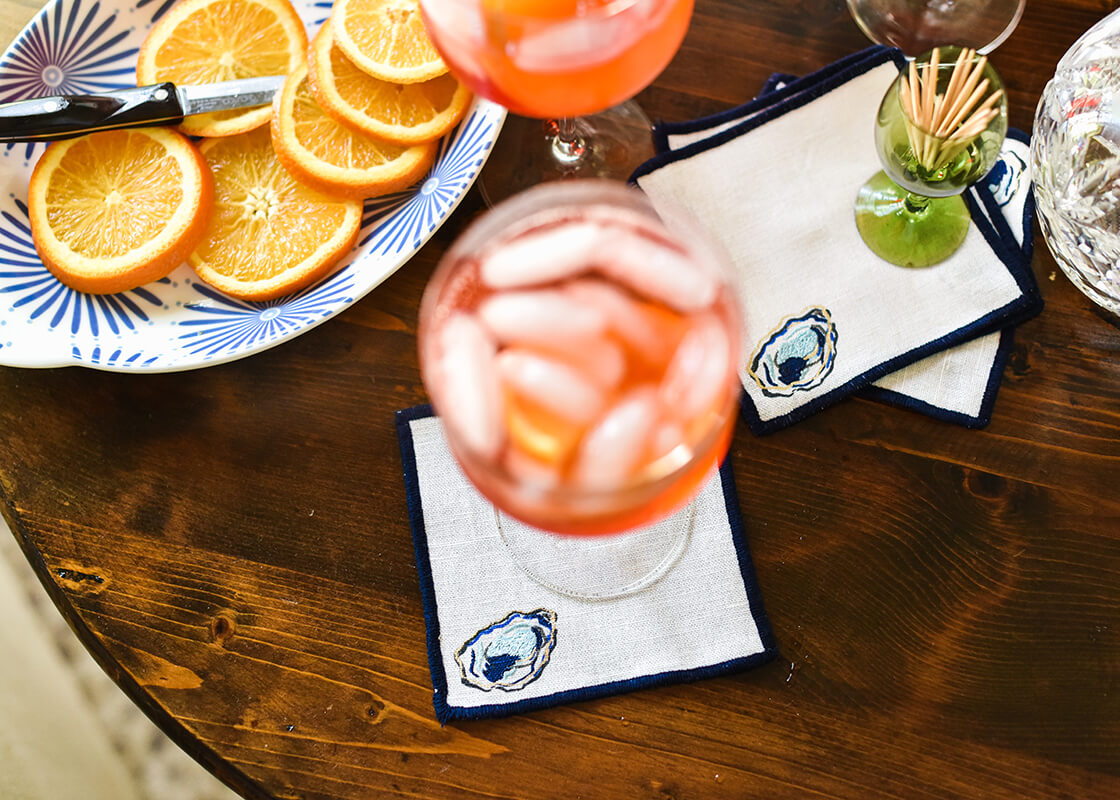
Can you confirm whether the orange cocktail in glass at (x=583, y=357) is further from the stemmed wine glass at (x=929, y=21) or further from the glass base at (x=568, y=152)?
the stemmed wine glass at (x=929, y=21)

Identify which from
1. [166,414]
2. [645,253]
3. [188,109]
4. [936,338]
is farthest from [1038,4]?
[166,414]

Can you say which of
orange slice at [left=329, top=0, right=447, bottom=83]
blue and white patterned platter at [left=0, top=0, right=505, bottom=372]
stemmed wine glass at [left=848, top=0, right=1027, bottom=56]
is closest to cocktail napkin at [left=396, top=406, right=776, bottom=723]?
blue and white patterned platter at [left=0, top=0, right=505, bottom=372]

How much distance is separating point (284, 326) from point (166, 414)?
19cm

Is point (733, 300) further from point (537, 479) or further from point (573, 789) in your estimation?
point (573, 789)

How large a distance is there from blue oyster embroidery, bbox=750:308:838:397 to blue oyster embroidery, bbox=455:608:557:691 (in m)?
0.36

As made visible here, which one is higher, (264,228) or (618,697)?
(264,228)

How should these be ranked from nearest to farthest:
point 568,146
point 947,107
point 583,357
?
point 583,357, point 947,107, point 568,146

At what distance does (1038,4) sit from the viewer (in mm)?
1125

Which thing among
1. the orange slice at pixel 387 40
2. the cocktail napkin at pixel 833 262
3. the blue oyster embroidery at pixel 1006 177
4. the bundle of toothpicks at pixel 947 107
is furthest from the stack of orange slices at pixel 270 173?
the blue oyster embroidery at pixel 1006 177

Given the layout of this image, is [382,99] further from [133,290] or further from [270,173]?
[133,290]

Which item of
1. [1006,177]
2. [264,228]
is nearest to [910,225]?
[1006,177]

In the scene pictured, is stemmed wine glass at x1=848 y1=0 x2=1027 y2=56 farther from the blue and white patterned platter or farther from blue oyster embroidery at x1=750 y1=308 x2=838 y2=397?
the blue and white patterned platter

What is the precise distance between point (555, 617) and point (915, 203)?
0.64m

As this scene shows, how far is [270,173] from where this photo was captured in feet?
3.67
